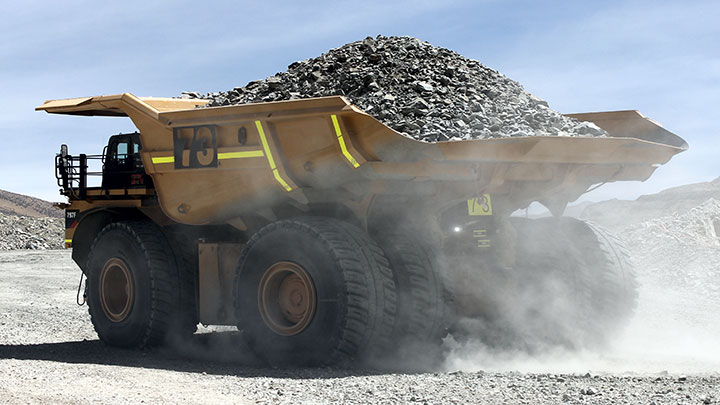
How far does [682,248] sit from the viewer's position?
1677 centimetres

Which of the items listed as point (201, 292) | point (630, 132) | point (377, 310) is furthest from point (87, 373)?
point (630, 132)

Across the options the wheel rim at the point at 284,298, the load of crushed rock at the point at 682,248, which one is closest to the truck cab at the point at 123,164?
the wheel rim at the point at 284,298

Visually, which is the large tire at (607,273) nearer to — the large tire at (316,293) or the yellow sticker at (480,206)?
the yellow sticker at (480,206)

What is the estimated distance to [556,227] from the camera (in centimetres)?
930

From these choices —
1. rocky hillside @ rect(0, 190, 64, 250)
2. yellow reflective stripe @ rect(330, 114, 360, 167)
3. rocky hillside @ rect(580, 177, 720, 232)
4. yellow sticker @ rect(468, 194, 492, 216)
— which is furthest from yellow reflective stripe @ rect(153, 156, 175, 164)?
rocky hillside @ rect(0, 190, 64, 250)

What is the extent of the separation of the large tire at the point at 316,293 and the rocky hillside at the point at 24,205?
141 ft

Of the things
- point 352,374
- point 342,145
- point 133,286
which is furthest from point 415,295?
point 133,286

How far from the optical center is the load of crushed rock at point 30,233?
2906cm

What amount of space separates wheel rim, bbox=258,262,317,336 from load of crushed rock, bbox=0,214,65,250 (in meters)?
23.0

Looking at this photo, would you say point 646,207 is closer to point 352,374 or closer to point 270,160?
point 270,160

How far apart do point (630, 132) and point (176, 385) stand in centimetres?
559

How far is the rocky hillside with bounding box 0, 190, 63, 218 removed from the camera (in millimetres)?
48188

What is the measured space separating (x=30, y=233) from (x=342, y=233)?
25980 millimetres

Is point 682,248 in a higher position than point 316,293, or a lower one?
lower
